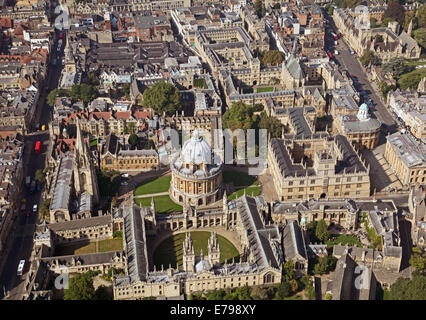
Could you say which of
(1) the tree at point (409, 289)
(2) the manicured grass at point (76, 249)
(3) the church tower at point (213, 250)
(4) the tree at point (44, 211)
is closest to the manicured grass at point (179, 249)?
(3) the church tower at point (213, 250)

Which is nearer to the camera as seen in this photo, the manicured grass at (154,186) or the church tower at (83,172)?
the church tower at (83,172)

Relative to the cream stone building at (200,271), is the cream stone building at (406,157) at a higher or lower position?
higher

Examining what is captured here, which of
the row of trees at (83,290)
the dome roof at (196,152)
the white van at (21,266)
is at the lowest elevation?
the row of trees at (83,290)

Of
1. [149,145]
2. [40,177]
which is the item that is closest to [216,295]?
[40,177]

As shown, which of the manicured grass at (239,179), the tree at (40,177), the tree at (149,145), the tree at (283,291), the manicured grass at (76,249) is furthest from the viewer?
the tree at (149,145)

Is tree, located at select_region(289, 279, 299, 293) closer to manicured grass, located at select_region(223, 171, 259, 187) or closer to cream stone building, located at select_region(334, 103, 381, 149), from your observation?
manicured grass, located at select_region(223, 171, 259, 187)

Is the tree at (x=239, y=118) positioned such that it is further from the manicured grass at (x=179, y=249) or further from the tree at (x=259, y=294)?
the tree at (x=259, y=294)

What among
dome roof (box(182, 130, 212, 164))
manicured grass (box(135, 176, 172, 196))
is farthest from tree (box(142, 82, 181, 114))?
dome roof (box(182, 130, 212, 164))
